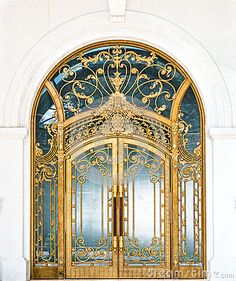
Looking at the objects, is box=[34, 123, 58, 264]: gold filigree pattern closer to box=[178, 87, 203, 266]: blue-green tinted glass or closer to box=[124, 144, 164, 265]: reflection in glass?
box=[124, 144, 164, 265]: reflection in glass

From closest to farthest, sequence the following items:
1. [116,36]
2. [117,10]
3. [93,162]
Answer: [117,10] < [116,36] < [93,162]

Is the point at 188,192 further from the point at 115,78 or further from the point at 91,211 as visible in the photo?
the point at 115,78

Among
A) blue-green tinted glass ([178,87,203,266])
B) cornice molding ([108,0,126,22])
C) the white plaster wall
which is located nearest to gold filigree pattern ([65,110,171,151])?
blue-green tinted glass ([178,87,203,266])

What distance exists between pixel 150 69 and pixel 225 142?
1.35 meters

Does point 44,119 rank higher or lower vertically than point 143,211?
higher

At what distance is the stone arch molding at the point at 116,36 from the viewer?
725 centimetres

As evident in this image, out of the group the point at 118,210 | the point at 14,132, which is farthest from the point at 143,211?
the point at 14,132

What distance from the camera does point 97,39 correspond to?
7.36 meters

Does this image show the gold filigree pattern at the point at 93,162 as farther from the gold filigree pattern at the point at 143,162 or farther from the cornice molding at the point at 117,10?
the cornice molding at the point at 117,10

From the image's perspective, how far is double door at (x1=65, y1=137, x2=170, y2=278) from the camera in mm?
7367

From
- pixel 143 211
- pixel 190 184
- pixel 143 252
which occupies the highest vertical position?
pixel 190 184

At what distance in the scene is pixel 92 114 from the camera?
7.46 meters

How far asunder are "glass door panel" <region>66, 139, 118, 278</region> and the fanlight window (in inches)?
0.5

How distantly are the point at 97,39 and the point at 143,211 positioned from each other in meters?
2.29
